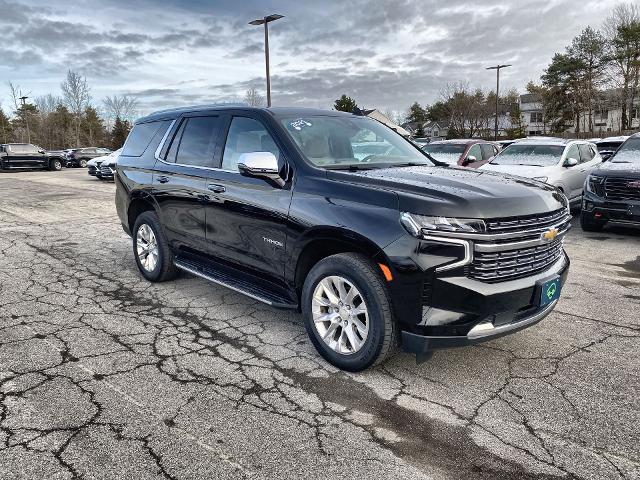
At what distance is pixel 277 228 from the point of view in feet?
12.7

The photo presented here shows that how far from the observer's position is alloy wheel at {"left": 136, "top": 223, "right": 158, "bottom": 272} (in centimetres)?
558

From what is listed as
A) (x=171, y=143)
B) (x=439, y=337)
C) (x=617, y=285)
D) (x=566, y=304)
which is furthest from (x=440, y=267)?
(x=617, y=285)

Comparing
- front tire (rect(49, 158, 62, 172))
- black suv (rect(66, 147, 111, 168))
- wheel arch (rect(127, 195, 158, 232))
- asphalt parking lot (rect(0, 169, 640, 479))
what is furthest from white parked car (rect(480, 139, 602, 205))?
black suv (rect(66, 147, 111, 168))

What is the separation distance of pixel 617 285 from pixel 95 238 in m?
7.41

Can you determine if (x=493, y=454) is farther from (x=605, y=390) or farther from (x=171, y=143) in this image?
(x=171, y=143)

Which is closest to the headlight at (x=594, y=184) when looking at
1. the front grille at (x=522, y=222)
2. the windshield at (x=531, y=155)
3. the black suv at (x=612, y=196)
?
the black suv at (x=612, y=196)

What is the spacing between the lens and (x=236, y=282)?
14.4ft

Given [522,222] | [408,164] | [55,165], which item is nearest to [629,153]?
[408,164]

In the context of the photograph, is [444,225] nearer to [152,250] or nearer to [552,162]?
[152,250]

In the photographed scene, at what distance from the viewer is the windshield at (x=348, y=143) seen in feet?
13.3

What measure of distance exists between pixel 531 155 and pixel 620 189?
3.03 meters

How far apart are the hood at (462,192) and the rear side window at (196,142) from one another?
1493mm

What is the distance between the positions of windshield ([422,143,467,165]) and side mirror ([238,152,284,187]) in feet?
32.3

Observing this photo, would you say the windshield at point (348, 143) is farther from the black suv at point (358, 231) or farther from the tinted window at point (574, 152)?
the tinted window at point (574, 152)
